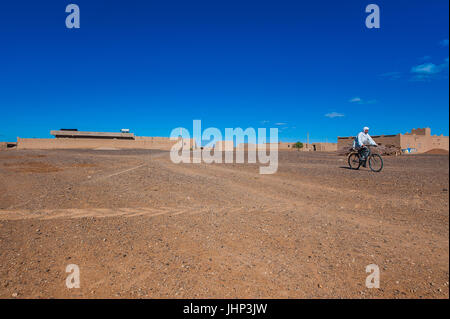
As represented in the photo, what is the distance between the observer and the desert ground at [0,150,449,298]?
7.70 ft

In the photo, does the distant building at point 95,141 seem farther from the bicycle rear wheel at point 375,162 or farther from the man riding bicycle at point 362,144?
the bicycle rear wheel at point 375,162

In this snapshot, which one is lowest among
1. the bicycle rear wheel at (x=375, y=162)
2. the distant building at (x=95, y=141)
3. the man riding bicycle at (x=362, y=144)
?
the bicycle rear wheel at (x=375, y=162)

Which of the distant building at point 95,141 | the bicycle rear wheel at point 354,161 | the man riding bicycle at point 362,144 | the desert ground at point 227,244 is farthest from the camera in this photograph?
the distant building at point 95,141

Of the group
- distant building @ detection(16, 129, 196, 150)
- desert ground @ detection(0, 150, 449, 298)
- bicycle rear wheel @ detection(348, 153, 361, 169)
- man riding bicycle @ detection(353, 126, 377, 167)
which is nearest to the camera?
desert ground @ detection(0, 150, 449, 298)

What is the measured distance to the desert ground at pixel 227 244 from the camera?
7.70 ft

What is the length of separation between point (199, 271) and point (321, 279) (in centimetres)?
133

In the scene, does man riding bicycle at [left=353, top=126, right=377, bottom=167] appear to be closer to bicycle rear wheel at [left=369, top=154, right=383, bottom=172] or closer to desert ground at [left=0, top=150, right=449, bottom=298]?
bicycle rear wheel at [left=369, top=154, right=383, bottom=172]

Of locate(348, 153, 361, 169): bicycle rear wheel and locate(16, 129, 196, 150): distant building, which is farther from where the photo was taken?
locate(16, 129, 196, 150): distant building

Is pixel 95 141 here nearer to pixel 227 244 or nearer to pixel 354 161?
pixel 354 161

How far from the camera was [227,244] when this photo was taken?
3.38m

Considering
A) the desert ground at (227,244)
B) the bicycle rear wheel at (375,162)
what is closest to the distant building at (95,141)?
the bicycle rear wheel at (375,162)

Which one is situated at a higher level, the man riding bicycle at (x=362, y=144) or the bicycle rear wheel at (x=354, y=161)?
the man riding bicycle at (x=362, y=144)

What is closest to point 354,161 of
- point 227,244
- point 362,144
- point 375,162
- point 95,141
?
point 375,162

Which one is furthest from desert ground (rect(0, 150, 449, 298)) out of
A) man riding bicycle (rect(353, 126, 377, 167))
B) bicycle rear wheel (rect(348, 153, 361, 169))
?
bicycle rear wheel (rect(348, 153, 361, 169))
